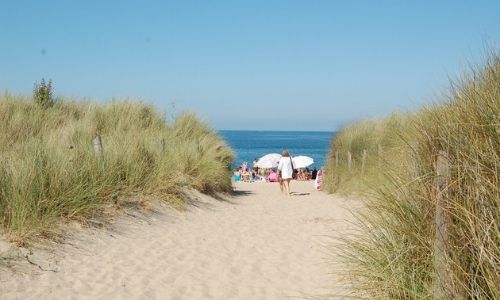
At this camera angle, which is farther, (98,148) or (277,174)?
(277,174)

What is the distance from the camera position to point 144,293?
228 inches

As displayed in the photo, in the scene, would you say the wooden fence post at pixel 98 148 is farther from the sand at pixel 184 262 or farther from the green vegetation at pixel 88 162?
the sand at pixel 184 262

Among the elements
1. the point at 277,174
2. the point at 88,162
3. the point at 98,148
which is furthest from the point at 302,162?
Result: the point at 88,162

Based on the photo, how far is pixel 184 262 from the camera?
23.9ft

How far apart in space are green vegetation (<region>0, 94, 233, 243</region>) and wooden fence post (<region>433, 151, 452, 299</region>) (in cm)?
519

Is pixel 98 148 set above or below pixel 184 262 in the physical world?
above

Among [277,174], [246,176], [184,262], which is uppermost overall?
[184,262]

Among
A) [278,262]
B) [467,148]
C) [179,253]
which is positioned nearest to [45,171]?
[179,253]

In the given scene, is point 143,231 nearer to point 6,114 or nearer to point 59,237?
point 59,237

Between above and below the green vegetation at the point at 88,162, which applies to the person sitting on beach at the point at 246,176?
below

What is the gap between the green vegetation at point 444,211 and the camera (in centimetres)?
324

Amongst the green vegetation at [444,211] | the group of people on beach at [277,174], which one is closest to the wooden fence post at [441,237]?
the green vegetation at [444,211]

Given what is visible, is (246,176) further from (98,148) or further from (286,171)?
(98,148)

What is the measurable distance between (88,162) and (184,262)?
293 cm
